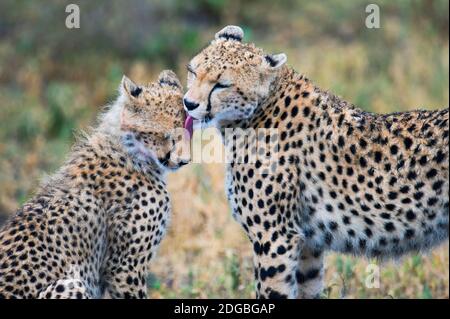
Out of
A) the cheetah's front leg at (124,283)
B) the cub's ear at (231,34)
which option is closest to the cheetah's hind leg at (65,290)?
the cheetah's front leg at (124,283)

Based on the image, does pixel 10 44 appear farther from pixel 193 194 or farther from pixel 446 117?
pixel 446 117

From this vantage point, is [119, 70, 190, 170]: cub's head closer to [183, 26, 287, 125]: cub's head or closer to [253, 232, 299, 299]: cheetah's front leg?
[183, 26, 287, 125]: cub's head

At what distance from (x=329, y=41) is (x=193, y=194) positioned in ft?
13.7

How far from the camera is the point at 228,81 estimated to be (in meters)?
5.28

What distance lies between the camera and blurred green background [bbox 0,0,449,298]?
303 inches

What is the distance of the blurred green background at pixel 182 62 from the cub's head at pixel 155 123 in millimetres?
1653

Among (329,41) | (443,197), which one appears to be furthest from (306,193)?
(329,41)

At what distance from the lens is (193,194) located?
25.7ft

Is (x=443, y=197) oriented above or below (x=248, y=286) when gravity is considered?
above

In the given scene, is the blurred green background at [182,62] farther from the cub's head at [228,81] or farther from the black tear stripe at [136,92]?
the cub's head at [228,81]

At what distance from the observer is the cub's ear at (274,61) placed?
538 cm
